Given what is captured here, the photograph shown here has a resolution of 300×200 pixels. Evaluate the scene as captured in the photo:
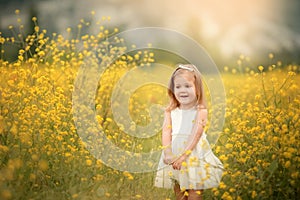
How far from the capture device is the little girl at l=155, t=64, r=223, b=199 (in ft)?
12.7

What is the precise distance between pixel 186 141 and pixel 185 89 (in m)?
0.44

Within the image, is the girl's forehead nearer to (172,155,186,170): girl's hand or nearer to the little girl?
the little girl

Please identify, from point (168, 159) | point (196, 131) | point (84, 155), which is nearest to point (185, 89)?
point (196, 131)

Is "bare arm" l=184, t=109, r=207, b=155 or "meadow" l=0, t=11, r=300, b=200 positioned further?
"bare arm" l=184, t=109, r=207, b=155

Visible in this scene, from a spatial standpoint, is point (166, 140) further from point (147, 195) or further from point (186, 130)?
point (147, 195)

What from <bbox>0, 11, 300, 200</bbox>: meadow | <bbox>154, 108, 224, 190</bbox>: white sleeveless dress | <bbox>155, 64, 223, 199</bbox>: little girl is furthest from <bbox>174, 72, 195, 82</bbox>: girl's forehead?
<bbox>0, 11, 300, 200</bbox>: meadow

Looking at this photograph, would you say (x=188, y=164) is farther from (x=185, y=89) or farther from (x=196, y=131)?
(x=185, y=89)

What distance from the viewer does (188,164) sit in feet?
12.8

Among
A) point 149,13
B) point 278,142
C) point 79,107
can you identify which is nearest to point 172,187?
point 278,142

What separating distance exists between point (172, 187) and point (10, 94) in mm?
1820

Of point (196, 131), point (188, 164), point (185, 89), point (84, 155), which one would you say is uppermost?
point (185, 89)

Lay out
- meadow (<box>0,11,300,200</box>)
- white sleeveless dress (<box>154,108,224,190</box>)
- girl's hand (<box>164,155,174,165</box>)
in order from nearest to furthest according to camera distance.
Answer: meadow (<box>0,11,300,200</box>) → white sleeveless dress (<box>154,108,224,190</box>) → girl's hand (<box>164,155,174,165</box>)

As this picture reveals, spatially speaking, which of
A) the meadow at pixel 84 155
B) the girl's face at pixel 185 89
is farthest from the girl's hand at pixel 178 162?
the girl's face at pixel 185 89

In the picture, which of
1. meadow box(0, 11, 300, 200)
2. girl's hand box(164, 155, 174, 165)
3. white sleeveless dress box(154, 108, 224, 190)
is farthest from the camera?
girl's hand box(164, 155, 174, 165)
